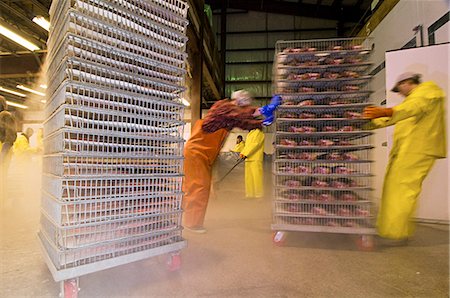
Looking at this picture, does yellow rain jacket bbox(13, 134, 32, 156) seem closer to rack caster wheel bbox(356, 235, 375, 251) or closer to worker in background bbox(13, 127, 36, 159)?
worker in background bbox(13, 127, 36, 159)

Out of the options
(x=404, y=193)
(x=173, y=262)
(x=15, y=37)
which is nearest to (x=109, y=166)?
(x=173, y=262)

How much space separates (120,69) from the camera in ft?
5.06

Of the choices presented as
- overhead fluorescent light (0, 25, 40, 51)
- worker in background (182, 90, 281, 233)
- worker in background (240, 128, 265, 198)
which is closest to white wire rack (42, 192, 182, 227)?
worker in background (182, 90, 281, 233)

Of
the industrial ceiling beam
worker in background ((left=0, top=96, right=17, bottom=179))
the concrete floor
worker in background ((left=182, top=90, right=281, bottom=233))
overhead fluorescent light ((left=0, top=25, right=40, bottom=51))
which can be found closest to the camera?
the concrete floor

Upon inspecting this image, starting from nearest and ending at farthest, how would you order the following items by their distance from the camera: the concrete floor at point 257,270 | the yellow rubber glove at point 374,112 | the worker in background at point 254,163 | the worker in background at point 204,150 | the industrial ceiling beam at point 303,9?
the concrete floor at point 257,270, the yellow rubber glove at point 374,112, the worker in background at point 204,150, the worker in background at point 254,163, the industrial ceiling beam at point 303,9

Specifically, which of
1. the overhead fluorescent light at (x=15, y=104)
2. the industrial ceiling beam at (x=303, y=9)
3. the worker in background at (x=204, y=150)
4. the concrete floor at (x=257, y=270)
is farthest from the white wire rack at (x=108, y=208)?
the overhead fluorescent light at (x=15, y=104)

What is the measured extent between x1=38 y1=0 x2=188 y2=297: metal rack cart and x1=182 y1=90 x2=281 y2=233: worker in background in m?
0.90

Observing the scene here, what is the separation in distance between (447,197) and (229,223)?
253cm

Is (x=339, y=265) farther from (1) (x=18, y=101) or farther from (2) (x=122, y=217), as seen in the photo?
(1) (x=18, y=101)

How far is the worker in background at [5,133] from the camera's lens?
11.8 ft

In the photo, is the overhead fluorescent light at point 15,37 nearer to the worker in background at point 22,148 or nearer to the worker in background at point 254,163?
the worker in background at point 22,148

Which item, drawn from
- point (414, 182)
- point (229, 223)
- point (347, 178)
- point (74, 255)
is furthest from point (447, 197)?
point (74, 255)

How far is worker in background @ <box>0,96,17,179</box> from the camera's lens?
359 cm

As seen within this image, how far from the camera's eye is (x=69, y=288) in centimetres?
140
